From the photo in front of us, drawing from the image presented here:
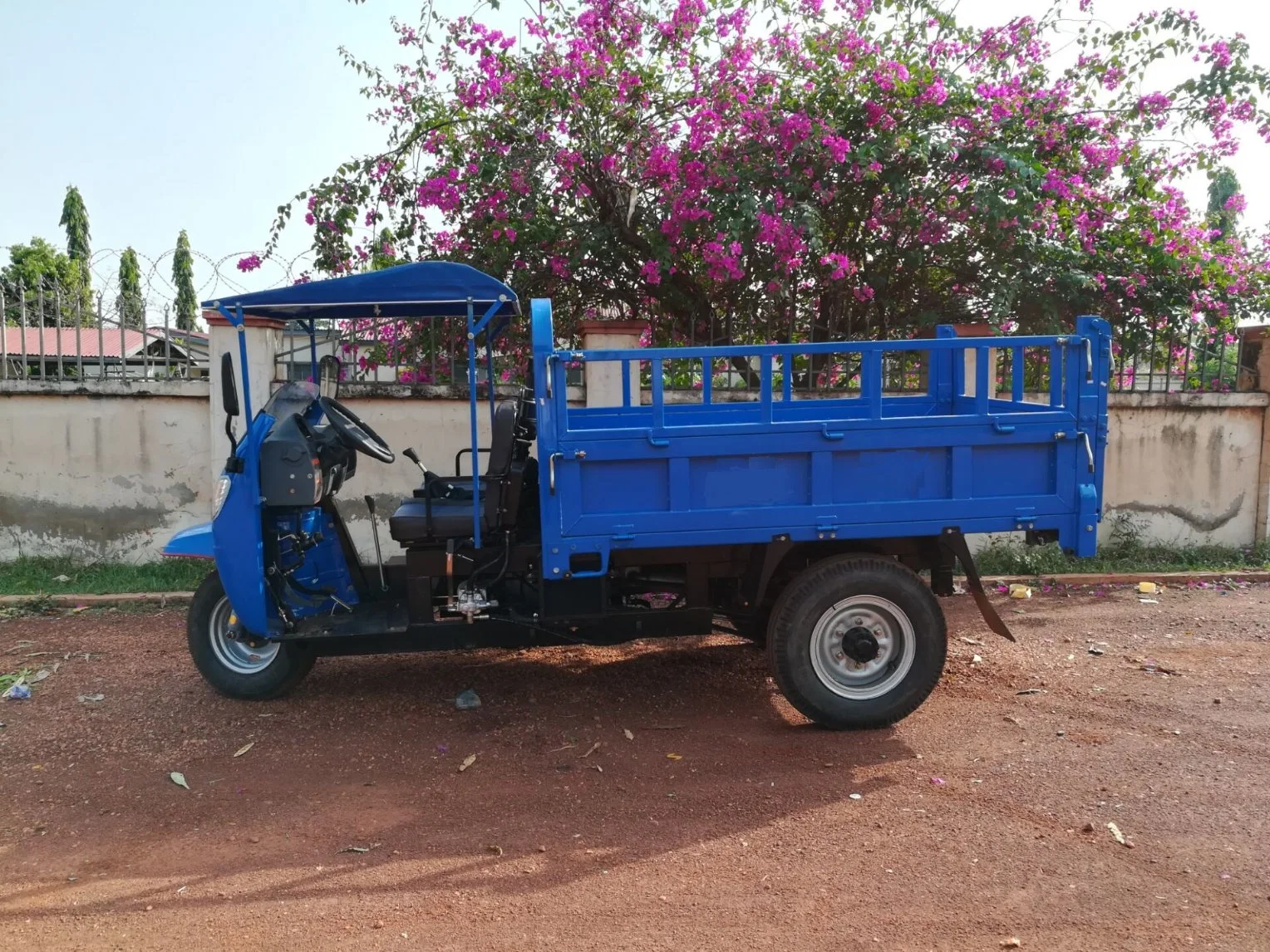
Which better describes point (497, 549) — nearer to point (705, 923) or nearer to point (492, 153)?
point (705, 923)

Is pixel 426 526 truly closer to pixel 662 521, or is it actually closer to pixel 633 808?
pixel 662 521

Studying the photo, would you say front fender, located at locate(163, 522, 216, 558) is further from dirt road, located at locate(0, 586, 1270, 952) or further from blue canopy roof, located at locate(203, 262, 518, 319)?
blue canopy roof, located at locate(203, 262, 518, 319)

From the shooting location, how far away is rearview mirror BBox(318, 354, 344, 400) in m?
5.54

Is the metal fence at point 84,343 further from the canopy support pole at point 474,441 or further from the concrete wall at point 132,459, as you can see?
the canopy support pole at point 474,441

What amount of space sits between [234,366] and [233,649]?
2903 millimetres

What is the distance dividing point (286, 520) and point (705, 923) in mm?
2895

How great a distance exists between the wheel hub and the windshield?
9.39 ft

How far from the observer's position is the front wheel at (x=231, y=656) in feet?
16.3

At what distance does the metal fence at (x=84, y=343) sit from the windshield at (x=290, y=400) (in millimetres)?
3362

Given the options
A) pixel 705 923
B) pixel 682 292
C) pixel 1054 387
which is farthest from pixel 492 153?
pixel 705 923

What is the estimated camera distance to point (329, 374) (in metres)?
5.68

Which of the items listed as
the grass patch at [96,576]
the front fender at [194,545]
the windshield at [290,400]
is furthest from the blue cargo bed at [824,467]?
the grass patch at [96,576]

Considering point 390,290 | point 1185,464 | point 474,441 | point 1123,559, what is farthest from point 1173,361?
point 390,290

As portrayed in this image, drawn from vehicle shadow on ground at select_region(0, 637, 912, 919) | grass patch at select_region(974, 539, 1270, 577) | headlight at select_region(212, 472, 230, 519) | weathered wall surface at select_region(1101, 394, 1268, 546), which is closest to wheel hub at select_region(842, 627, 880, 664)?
vehicle shadow on ground at select_region(0, 637, 912, 919)
